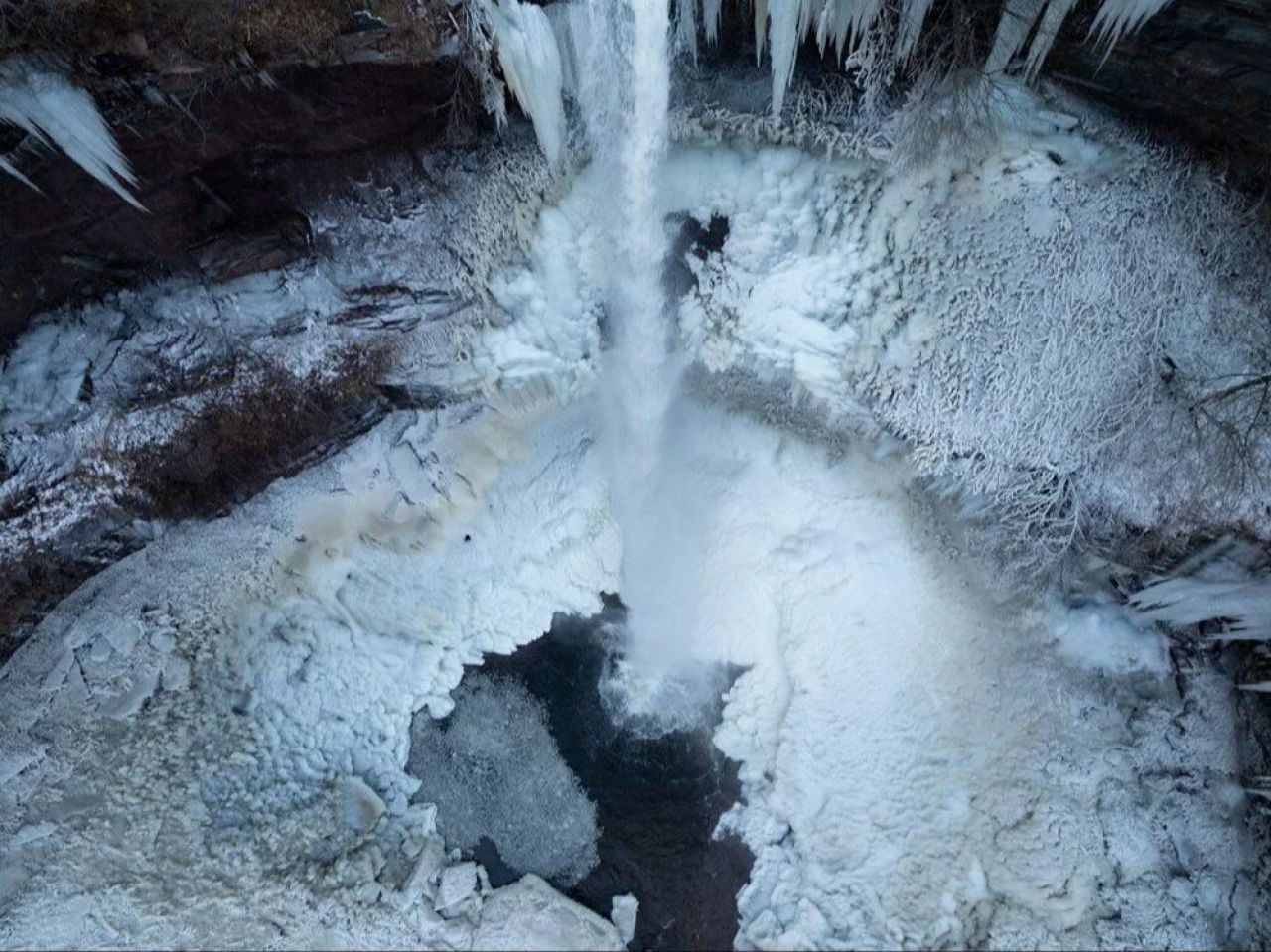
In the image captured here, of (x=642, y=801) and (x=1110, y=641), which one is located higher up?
(x=1110, y=641)

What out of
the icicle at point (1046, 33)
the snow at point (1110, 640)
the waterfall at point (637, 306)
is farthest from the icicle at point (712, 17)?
the snow at point (1110, 640)

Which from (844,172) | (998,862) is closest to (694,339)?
(844,172)

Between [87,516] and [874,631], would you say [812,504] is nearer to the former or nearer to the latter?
[874,631]

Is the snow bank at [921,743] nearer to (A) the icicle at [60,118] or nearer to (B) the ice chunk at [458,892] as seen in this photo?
(B) the ice chunk at [458,892]

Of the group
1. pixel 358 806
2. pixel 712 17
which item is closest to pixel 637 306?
pixel 712 17

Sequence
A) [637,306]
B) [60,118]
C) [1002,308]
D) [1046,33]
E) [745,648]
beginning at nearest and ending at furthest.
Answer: [60,118], [1046,33], [1002,308], [637,306], [745,648]

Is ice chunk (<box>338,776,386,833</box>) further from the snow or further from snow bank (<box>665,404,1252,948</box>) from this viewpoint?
the snow

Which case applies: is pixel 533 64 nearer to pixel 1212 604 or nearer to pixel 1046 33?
pixel 1046 33
